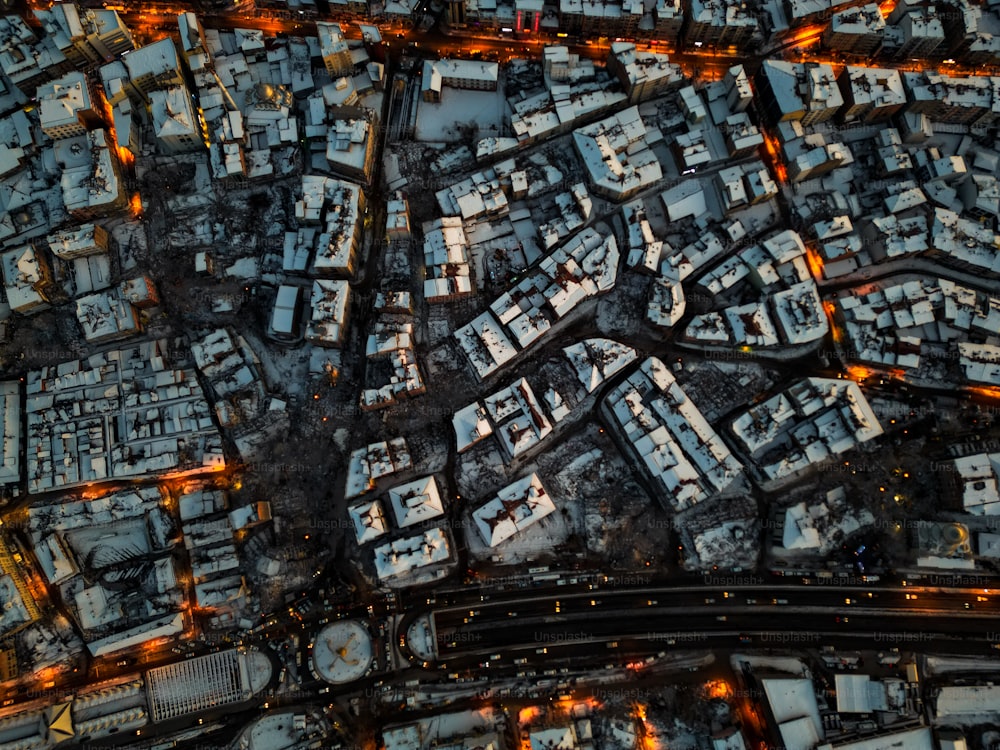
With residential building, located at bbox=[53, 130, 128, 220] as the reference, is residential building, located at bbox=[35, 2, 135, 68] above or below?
above

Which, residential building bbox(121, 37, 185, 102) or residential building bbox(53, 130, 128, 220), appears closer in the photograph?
residential building bbox(53, 130, 128, 220)

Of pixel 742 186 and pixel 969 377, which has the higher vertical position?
pixel 742 186

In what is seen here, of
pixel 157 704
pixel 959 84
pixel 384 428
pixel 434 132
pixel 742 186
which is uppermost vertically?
pixel 434 132

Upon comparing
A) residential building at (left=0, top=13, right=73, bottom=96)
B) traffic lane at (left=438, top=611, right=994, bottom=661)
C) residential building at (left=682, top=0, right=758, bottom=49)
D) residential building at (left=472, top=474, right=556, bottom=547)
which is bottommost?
traffic lane at (left=438, top=611, right=994, bottom=661)

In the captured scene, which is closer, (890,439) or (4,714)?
(4,714)

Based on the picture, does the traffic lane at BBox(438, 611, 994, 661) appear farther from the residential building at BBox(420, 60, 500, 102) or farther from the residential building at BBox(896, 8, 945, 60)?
the residential building at BBox(896, 8, 945, 60)

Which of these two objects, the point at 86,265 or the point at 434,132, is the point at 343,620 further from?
the point at 434,132

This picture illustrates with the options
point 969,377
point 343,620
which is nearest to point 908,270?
point 969,377

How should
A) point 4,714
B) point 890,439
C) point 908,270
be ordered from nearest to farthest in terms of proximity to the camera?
point 4,714 < point 890,439 < point 908,270

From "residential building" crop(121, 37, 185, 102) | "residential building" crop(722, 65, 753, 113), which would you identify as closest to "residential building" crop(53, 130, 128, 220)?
"residential building" crop(121, 37, 185, 102)

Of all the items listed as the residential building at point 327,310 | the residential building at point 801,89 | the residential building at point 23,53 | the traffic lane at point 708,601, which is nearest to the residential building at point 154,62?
the residential building at point 23,53
